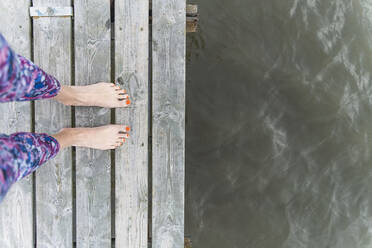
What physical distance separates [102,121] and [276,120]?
1.92m

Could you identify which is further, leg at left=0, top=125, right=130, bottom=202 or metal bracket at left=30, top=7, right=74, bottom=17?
metal bracket at left=30, top=7, right=74, bottom=17

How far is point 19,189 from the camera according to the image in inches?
89.4

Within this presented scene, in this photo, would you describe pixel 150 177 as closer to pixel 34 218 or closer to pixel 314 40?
pixel 34 218

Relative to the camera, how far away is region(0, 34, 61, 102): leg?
3.94 ft

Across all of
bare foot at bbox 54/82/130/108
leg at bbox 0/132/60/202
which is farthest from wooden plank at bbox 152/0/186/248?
leg at bbox 0/132/60/202

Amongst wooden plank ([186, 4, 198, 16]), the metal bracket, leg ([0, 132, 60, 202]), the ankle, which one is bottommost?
leg ([0, 132, 60, 202])

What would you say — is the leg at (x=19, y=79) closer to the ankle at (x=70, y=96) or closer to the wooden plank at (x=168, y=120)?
the ankle at (x=70, y=96)

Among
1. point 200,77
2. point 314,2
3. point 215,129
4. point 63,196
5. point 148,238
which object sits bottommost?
point 148,238

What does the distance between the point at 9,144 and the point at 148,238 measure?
139 cm

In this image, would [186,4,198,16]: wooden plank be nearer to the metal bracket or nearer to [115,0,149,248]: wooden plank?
[115,0,149,248]: wooden plank

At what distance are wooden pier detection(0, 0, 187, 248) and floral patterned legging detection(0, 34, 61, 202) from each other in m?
0.44

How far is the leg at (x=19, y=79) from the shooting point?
3.94 feet

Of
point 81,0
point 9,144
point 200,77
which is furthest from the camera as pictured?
point 200,77

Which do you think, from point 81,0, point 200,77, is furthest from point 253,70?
point 81,0
